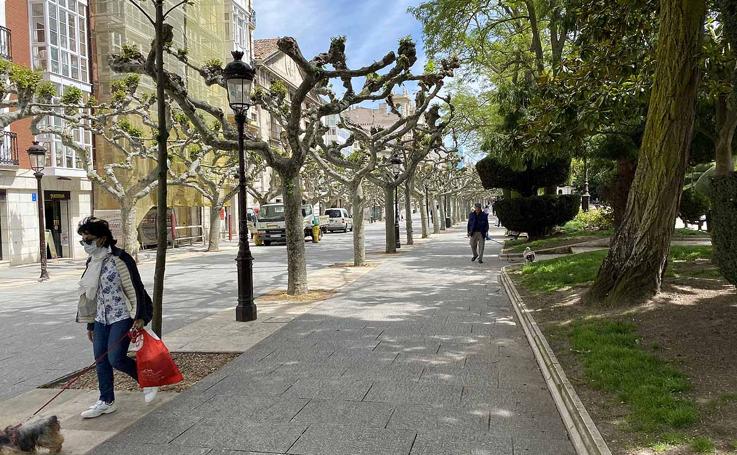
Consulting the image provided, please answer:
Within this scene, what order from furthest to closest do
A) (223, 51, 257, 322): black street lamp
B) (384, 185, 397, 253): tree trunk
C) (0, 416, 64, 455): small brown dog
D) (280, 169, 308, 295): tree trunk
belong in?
(384, 185, 397, 253): tree trunk, (280, 169, 308, 295): tree trunk, (223, 51, 257, 322): black street lamp, (0, 416, 64, 455): small brown dog

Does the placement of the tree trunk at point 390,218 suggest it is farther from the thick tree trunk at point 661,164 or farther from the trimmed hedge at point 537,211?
the thick tree trunk at point 661,164

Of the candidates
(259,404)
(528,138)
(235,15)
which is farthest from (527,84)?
(235,15)

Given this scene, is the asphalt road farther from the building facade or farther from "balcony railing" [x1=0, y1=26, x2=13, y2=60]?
"balcony railing" [x1=0, y1=26, x2=13, y2=60]

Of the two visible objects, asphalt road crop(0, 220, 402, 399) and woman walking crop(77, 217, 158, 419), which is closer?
woman walking crop(77, 217, 158, 419)

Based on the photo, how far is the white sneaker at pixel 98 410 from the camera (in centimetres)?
449

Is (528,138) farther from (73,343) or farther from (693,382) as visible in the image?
(73,343)

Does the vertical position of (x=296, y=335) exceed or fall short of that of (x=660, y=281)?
it falls short

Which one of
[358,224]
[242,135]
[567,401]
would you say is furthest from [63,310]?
[567,401]

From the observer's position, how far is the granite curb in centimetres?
362

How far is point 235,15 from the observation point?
3938cm

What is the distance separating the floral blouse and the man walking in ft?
41.9

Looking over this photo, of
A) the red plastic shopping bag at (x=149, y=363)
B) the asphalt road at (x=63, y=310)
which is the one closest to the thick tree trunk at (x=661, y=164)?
the red plastic shopping bag at (x=149, y=363)

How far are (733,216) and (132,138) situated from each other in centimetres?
1897

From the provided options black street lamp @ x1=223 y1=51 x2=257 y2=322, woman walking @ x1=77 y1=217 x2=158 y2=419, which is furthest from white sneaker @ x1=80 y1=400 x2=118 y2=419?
black street lamp @ x1=223 y1=51 x2=257 y2=322
